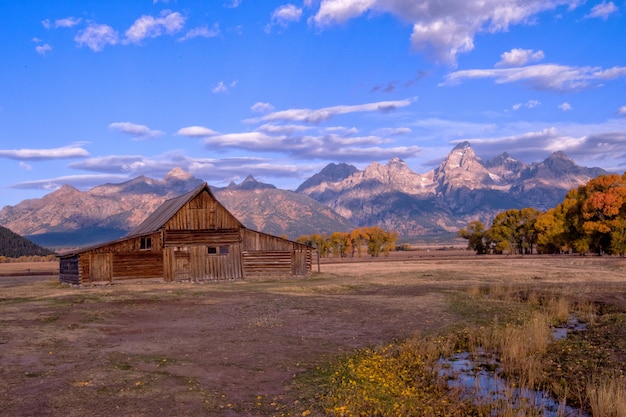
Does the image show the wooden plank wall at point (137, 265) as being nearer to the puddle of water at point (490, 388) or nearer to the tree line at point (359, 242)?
the puddle of water at point (490, 388)

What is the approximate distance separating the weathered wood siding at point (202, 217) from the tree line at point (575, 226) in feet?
170

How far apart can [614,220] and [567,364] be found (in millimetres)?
65440

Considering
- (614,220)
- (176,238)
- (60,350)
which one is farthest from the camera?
(614,220)

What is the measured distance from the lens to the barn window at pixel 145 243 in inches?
1789

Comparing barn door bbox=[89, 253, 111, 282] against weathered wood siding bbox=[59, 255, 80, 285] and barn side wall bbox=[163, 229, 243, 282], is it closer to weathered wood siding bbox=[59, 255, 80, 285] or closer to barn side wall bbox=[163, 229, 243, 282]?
weathered wood siding bbox=[59, 255, 80, 285]

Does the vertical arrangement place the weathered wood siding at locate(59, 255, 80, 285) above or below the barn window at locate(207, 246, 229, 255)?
below

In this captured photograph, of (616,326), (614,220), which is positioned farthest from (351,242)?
(616,326)

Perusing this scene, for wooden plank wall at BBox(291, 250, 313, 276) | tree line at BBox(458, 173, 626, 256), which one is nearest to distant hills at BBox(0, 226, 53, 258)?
wooden plank wall at BBox(291, 250, 313, 276)

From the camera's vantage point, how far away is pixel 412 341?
1703 cm

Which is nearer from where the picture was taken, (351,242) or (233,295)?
(233,295)

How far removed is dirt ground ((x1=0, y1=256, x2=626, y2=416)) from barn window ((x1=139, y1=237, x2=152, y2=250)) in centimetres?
974

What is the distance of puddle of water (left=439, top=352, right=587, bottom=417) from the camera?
36.2 ft

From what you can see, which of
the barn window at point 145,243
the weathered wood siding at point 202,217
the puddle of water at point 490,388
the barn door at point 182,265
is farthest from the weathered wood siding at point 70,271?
the puddle of water at point 490,388

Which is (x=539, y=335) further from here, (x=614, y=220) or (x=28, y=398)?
(x=614, y=220)
